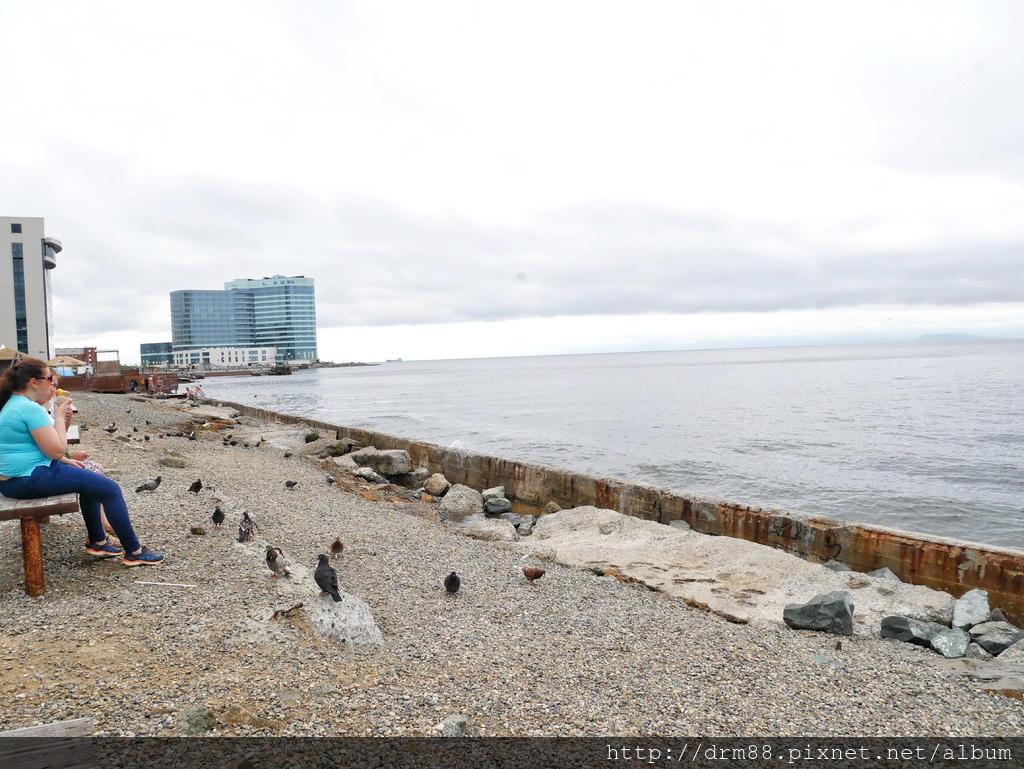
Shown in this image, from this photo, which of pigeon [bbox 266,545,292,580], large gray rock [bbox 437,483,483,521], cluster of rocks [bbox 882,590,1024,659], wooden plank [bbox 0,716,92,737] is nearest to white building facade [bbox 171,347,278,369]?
large gray rock [bbox 437,483,483,521]

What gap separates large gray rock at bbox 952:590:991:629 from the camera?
7.29 meters

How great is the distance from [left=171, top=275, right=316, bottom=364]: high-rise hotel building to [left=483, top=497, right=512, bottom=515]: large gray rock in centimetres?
18639

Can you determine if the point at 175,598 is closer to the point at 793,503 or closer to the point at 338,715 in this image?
the point at 338,715

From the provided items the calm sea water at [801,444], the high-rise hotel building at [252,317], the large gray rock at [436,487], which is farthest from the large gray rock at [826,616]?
the high-rise hotel building at [252,317]

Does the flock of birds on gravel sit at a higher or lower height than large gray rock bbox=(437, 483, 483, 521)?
higher

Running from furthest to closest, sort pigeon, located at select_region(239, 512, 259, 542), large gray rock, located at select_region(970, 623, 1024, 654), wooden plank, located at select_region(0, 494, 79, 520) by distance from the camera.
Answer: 1. pigeon, located at select_region(239, 512, 259, 542)
2. large gray rock, located at select_region(970, 623, 1024, 654)
3. wooden plank, located at select_region(0, 494, 79, 520)

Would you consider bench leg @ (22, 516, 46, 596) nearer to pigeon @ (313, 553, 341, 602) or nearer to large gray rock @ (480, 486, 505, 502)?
pigeon @ (313, 553, 341, 602)

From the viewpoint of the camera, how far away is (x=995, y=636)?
6.84m

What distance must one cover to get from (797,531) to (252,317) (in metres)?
202

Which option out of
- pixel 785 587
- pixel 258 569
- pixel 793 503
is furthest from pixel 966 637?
pixel 793 503

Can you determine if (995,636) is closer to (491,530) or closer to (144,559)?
(491,530)

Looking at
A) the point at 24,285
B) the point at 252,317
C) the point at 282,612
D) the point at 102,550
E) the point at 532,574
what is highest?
the point at 252,317

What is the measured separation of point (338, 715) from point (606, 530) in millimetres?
8642

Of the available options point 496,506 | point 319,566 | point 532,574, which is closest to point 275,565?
point 319,566
